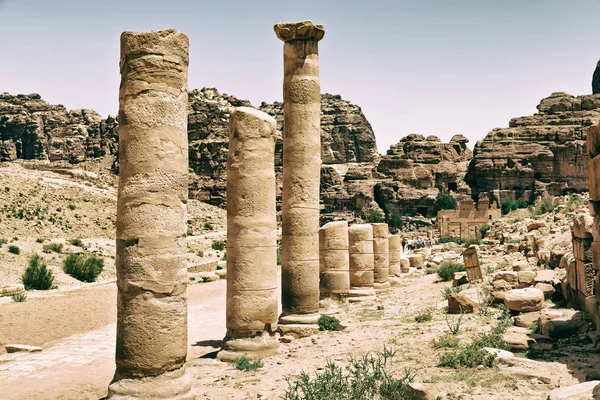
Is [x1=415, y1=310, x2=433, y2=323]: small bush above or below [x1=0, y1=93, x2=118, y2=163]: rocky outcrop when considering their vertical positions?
below

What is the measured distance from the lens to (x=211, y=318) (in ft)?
51.9

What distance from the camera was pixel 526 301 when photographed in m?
10.9

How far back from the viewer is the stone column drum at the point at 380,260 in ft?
63.5

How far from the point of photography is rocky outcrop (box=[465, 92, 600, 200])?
70625mm

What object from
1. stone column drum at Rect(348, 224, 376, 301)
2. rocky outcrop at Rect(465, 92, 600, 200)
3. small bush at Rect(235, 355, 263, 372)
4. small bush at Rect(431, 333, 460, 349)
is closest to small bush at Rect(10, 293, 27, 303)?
stone column drum at Rect(348, 224, 376, 301)

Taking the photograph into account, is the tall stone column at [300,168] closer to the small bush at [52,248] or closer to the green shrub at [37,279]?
the green shrub at [37,279]

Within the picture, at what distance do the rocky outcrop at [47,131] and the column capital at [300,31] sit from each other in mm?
89975

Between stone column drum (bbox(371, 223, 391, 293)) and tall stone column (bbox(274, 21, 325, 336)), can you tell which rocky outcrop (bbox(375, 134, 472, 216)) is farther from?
tall stone column (bbox(274, 21, 325, 336))

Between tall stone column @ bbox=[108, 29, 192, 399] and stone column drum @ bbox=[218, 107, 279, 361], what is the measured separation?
9.62 ft

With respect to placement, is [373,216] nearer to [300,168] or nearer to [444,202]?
[444,202]

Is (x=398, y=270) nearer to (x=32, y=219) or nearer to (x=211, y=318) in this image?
(x=211, y=318)

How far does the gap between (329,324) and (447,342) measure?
3.46 m

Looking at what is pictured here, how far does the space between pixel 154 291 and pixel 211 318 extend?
9.44 meters

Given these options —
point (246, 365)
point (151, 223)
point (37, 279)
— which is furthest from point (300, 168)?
point (37, 279)
